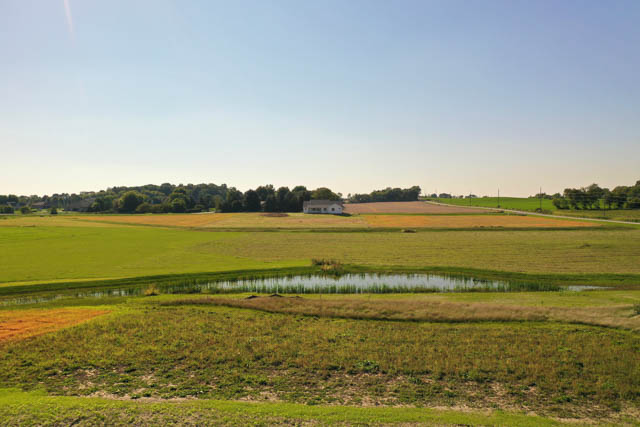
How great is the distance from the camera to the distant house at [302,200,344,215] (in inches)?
5182

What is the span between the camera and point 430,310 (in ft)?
73.9

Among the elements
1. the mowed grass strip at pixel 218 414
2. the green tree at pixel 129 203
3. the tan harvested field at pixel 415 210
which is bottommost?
the mowed grass strip at pixel 218 414

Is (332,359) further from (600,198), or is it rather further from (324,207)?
(600,198)

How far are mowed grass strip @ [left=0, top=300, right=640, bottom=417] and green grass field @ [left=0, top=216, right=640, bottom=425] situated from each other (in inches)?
2.8

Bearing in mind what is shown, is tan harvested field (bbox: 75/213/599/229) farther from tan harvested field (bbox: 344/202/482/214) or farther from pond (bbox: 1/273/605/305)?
pond (bbox: 1/273/605/305)

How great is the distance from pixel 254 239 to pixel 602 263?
49408 mm

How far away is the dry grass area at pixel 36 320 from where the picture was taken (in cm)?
1859

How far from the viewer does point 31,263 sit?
1540 inches

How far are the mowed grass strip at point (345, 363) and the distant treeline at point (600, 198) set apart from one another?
138 meters

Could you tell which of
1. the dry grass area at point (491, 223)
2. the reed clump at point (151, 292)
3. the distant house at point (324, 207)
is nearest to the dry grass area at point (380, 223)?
the dry grass area at point (491, 223)

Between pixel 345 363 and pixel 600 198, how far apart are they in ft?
520

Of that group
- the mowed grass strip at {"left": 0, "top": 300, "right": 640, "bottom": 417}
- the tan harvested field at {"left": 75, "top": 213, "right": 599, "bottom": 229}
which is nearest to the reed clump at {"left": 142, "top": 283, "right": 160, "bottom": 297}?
the mowed grass strip at {"left": 0, "top": 300, "right": 640, "bottom": 417}

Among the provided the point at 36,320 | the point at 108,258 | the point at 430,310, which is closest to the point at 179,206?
the point at 108,258

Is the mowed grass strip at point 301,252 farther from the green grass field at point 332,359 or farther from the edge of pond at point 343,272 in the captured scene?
the green grass field at point 332,359
